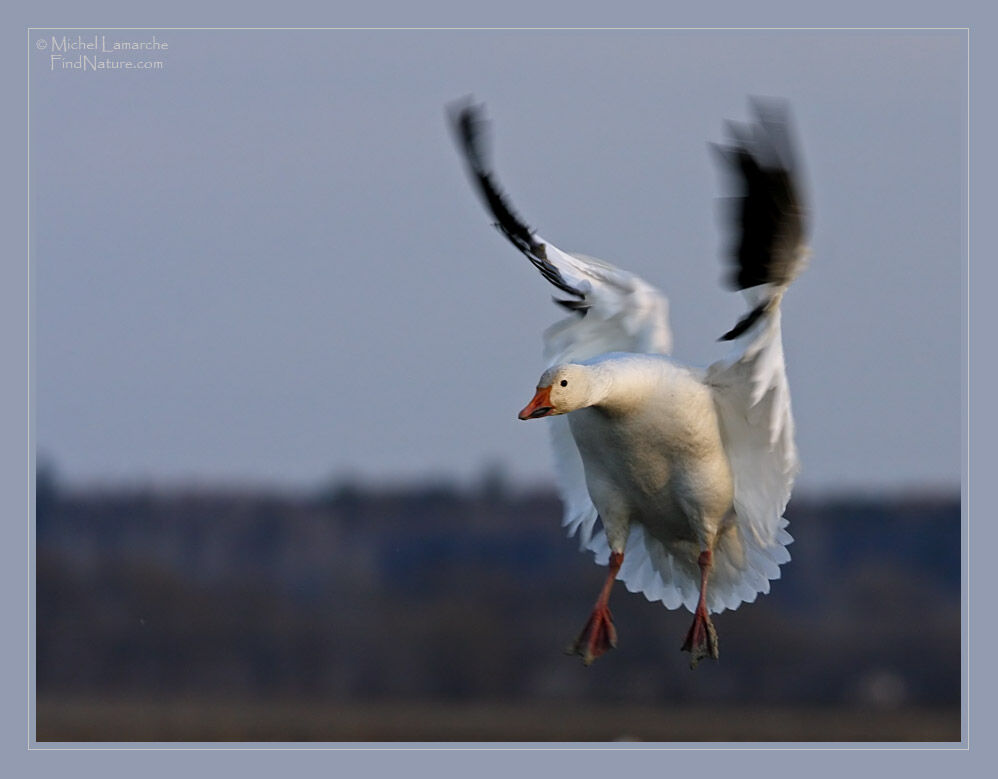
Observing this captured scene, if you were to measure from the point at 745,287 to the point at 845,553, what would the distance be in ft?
92.0

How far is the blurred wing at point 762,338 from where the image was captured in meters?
6.78

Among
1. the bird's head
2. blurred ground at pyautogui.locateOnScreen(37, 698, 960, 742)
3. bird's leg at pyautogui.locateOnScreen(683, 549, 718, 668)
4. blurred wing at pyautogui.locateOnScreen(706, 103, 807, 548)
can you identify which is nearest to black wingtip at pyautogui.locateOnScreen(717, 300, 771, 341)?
blurred wing at pyautogui.locateOnScreen(706, 103, 807, 548)

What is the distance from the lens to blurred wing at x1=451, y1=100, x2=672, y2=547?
8.30 m

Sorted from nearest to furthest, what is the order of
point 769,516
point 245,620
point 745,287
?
1. point 745,287
2. point 769,516
3. point 245,620

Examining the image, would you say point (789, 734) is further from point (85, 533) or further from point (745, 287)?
point (745, 287)

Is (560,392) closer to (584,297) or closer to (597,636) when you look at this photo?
(584,297)

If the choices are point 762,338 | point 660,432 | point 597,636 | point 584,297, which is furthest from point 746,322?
point 597,636

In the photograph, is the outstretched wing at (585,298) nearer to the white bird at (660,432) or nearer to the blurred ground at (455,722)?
the white bird at (660,432)

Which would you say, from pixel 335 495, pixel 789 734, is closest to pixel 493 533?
pixel 335 495

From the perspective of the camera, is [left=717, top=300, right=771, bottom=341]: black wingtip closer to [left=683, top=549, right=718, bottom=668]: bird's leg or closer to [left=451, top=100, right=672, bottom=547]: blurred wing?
[left=451, top=100, right=672, bottom=547]: blurred wing

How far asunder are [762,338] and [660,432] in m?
0.67

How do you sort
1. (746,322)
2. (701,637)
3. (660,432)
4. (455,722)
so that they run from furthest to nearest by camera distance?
(455,722) → (701,637) → (660,432) → (746,322)

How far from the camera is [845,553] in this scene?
113 ft

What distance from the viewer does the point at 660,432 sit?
7918 millimetres
